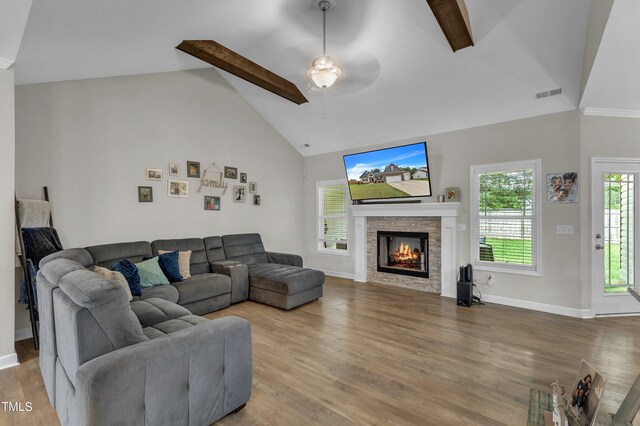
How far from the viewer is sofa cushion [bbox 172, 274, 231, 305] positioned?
3553 millimetres

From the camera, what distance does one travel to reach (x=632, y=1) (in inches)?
90.7

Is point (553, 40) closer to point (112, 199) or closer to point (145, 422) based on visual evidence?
point (145, 422)

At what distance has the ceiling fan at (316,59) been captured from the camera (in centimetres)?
282

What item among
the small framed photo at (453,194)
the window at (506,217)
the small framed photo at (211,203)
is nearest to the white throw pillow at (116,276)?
the small framed photo at (211,203)

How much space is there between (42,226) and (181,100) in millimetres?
2473

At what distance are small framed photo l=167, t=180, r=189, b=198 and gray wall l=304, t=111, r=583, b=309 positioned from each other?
3.74 meters

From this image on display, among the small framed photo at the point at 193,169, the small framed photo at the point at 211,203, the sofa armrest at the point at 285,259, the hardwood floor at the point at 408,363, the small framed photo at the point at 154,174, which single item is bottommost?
the hardwood floor at the point at 408,363

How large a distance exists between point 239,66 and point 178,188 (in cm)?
200

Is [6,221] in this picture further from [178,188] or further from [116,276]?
[178,188]

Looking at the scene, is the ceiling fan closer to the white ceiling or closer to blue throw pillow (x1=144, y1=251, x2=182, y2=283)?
the white ceiling

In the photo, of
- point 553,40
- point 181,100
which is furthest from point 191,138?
point 553,40

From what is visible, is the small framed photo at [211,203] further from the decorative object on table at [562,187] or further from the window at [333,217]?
the decorative object on table at [562,187]

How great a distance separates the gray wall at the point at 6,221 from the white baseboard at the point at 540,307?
538 centimetres

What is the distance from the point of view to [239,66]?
4008mm
